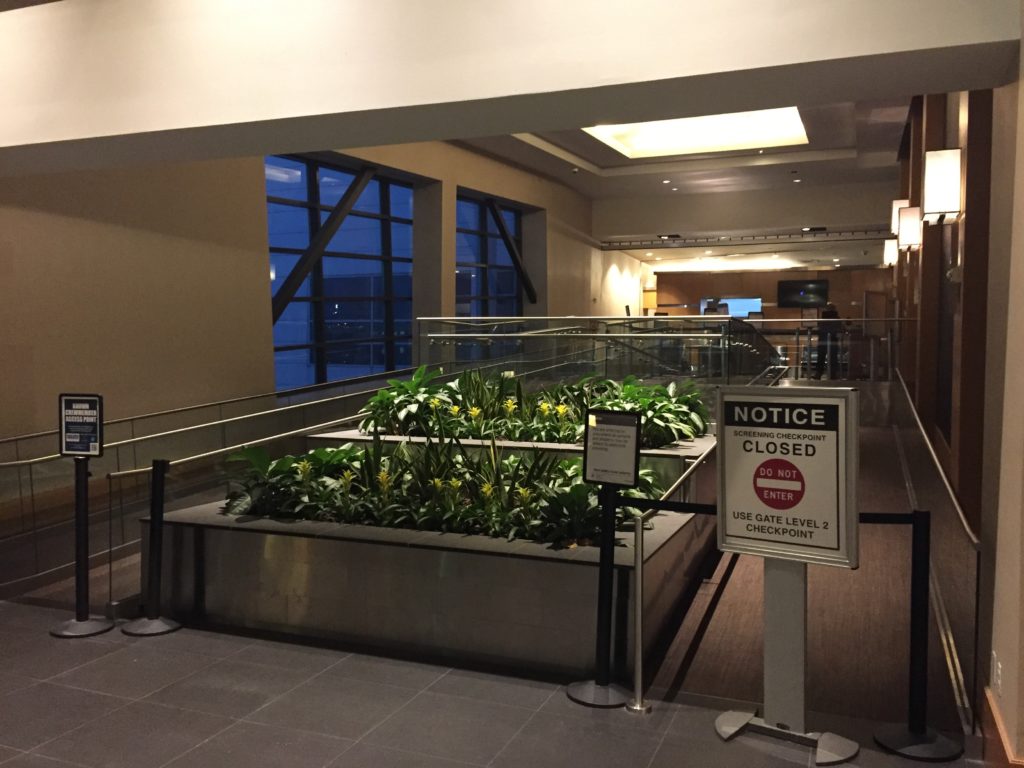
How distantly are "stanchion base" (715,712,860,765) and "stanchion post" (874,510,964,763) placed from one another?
7.6 inches

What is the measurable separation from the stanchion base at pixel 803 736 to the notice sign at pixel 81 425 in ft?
12.9

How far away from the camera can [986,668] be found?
3.75 meters

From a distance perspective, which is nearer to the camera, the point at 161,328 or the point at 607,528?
the point at 607,528

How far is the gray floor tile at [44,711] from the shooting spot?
3.98 m

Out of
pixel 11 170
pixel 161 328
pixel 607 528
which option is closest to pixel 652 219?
pixel 161 328

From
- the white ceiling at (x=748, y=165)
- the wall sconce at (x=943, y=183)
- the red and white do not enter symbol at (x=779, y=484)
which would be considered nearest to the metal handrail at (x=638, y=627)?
the red and white do not enter symbol at (x=779, y=484)

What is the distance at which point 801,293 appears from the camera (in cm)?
3075

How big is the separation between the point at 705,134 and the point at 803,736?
15.6 m

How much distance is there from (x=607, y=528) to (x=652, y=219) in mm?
20203

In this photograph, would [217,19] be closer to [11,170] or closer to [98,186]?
[11,170]

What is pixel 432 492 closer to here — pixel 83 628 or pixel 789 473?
pixel 83 628

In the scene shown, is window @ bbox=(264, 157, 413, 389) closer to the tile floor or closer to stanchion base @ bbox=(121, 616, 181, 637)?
stanchion base @ bbox=(121, 616, 181, 637)

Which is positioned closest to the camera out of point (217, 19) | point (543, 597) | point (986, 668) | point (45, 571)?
point (986, 668)

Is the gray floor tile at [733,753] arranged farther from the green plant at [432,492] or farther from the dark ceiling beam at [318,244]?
the dark ceiling beam at [318,244]
